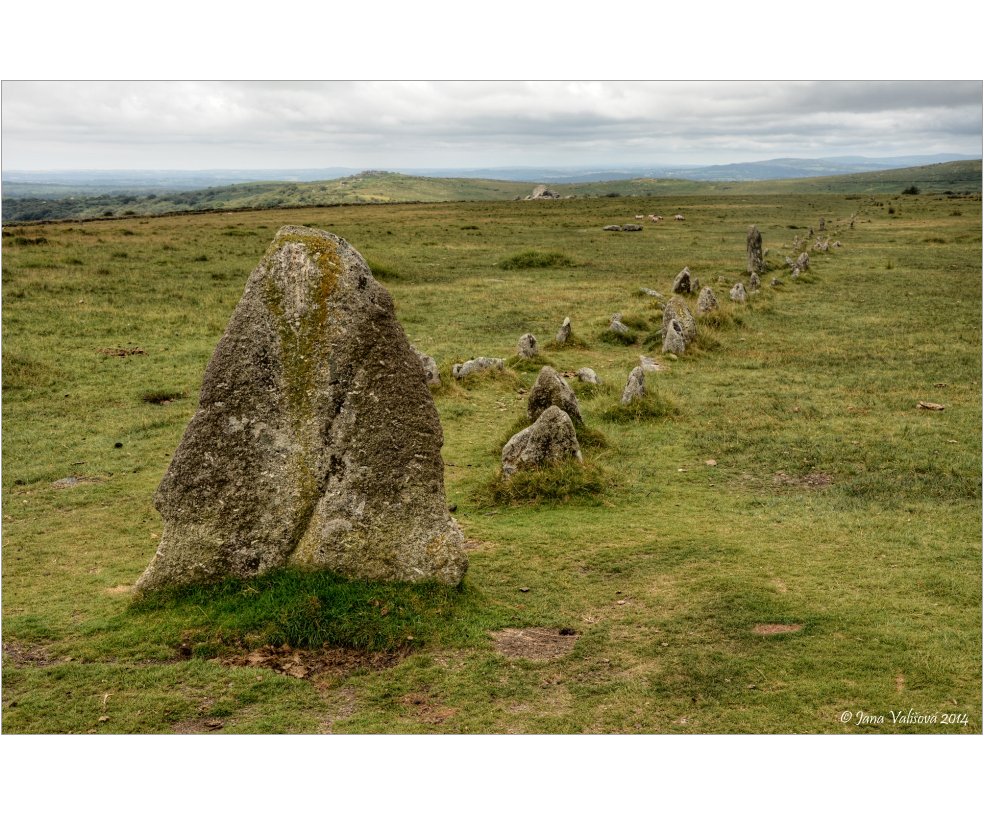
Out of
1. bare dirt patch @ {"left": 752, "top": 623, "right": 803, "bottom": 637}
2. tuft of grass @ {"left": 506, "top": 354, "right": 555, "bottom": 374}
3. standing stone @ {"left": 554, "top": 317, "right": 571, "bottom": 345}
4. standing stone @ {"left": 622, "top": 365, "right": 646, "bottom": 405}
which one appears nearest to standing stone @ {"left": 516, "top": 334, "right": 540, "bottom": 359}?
tuft of grass @ {"left": 506, "top": 354, "right": 555, "bottom": 374}

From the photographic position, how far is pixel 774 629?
816cm

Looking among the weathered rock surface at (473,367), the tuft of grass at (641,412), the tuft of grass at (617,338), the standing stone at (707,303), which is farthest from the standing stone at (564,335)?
the tuft of grass at (641,412)

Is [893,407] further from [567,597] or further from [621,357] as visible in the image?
[567,597]

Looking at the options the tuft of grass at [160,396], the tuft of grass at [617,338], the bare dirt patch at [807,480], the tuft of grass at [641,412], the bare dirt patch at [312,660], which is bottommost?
the bare dirt patch at [312,660]

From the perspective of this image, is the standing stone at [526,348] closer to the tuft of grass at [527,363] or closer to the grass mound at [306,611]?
the tuft of grass at [527,363]

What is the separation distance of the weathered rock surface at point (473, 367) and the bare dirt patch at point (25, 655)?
12565 millimetres

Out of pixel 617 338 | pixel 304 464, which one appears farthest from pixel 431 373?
pixel 304 464

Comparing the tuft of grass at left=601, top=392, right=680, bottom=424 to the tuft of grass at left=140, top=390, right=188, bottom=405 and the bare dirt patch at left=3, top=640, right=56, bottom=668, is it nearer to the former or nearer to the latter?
the tuft of grass at left=140, top=390, right=188, bottom=405

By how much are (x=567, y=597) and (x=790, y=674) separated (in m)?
2.68

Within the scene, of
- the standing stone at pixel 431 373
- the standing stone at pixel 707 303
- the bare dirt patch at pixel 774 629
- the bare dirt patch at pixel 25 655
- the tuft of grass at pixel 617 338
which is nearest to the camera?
the bare dirt patch at pixel 25 655

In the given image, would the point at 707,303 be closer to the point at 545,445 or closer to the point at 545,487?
the point at 545,445

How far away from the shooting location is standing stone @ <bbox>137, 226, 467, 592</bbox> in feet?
27.9

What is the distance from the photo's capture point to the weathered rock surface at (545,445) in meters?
12.8

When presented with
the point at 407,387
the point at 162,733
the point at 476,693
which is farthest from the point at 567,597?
the point at 162,733
